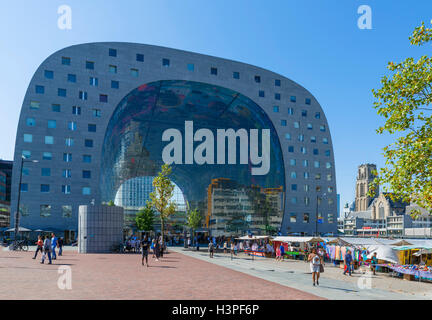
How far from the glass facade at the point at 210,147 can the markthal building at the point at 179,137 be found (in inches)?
10.2

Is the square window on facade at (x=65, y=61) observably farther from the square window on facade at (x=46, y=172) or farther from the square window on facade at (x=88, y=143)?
the square window on facade at (x=46, y=172)

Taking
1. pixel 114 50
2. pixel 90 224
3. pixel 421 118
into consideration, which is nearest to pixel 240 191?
pixel 114 50

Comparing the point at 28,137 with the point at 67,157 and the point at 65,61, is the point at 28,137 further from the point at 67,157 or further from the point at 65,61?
the point at 65,61

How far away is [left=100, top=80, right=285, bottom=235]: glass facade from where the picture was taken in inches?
2933

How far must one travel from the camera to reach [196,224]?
306ft

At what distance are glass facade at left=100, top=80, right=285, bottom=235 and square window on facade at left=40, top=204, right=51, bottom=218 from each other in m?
11.4

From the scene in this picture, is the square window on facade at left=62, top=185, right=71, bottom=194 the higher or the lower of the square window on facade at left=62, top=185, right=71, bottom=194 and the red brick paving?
the higher

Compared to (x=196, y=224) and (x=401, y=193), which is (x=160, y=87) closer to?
(x=196, y=224)

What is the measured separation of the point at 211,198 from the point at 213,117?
2476 cm

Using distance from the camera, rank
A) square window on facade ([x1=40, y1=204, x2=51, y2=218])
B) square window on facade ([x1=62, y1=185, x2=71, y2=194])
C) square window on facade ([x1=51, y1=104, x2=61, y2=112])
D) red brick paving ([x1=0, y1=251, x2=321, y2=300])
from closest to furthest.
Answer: red brick paving ([x1=0, y1=251, x2=321, y2=300]) < square window on facade ([x1=40, y1=204, x2=51, y2=218]) < square window on facade ([x1=62, y1=185, x2=71, y2=194]) < square window on facade ([x1=51, y1=104, x2=61, y2=112])

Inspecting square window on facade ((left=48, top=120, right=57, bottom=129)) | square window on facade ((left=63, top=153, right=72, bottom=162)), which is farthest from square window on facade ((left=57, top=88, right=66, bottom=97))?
square window on facade ((left=63, top=153, right=72, bottom=162))

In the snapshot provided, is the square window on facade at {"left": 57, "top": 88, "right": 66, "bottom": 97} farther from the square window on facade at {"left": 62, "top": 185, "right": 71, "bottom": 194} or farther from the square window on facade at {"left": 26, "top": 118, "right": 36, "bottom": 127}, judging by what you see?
the square window on facade at {"left": 62, "top": 185, "right": 71, "bottom": 194}

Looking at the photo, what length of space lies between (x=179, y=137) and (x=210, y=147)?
8266 mm

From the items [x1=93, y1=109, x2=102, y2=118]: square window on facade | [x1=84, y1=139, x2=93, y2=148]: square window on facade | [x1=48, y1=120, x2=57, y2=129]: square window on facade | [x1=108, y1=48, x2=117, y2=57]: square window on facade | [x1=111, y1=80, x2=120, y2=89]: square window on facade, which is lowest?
[x1=84, y1=139, x2=93, y2=148]: square window on facade
